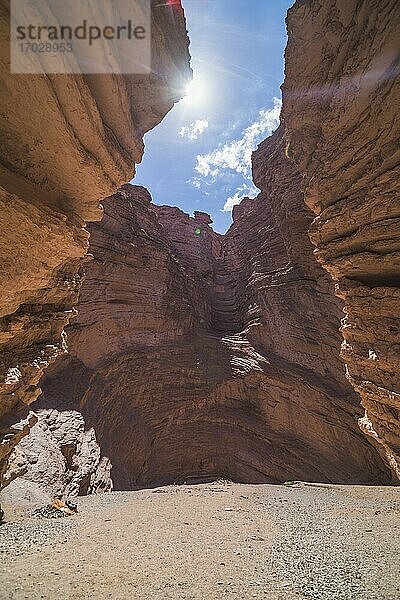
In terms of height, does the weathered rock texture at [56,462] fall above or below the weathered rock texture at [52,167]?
below

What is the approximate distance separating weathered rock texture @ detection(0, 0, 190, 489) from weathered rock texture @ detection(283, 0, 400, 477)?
163 inches

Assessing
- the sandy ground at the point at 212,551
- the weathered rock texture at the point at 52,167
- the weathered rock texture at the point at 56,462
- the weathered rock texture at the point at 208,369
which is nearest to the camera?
the sandy ground at the point at 212,551

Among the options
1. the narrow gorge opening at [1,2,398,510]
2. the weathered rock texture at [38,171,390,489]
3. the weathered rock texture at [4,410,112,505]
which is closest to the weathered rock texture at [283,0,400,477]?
the narrow gorge opening at [1,2,398,510]

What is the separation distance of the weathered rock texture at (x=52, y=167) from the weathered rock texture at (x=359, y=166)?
415 cm

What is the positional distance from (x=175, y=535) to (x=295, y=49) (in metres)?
12.9

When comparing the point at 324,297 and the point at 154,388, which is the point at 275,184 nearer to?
the point at 324,297

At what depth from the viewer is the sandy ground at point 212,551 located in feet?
10.8

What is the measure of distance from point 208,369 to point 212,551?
703 inches

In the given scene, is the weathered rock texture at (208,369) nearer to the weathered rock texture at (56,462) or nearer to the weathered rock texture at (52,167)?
the weathered rock texture at (56,462)

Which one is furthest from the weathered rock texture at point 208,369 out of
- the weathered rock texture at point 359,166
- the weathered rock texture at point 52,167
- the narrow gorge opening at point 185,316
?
the weathered rock texture at point 359,166

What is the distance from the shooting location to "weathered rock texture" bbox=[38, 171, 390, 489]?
667 inches

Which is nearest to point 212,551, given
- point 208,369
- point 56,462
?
point 56,462

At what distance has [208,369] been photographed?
72.4 feet

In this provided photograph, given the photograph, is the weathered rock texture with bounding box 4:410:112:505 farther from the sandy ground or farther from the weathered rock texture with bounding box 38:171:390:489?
the sandy ground
